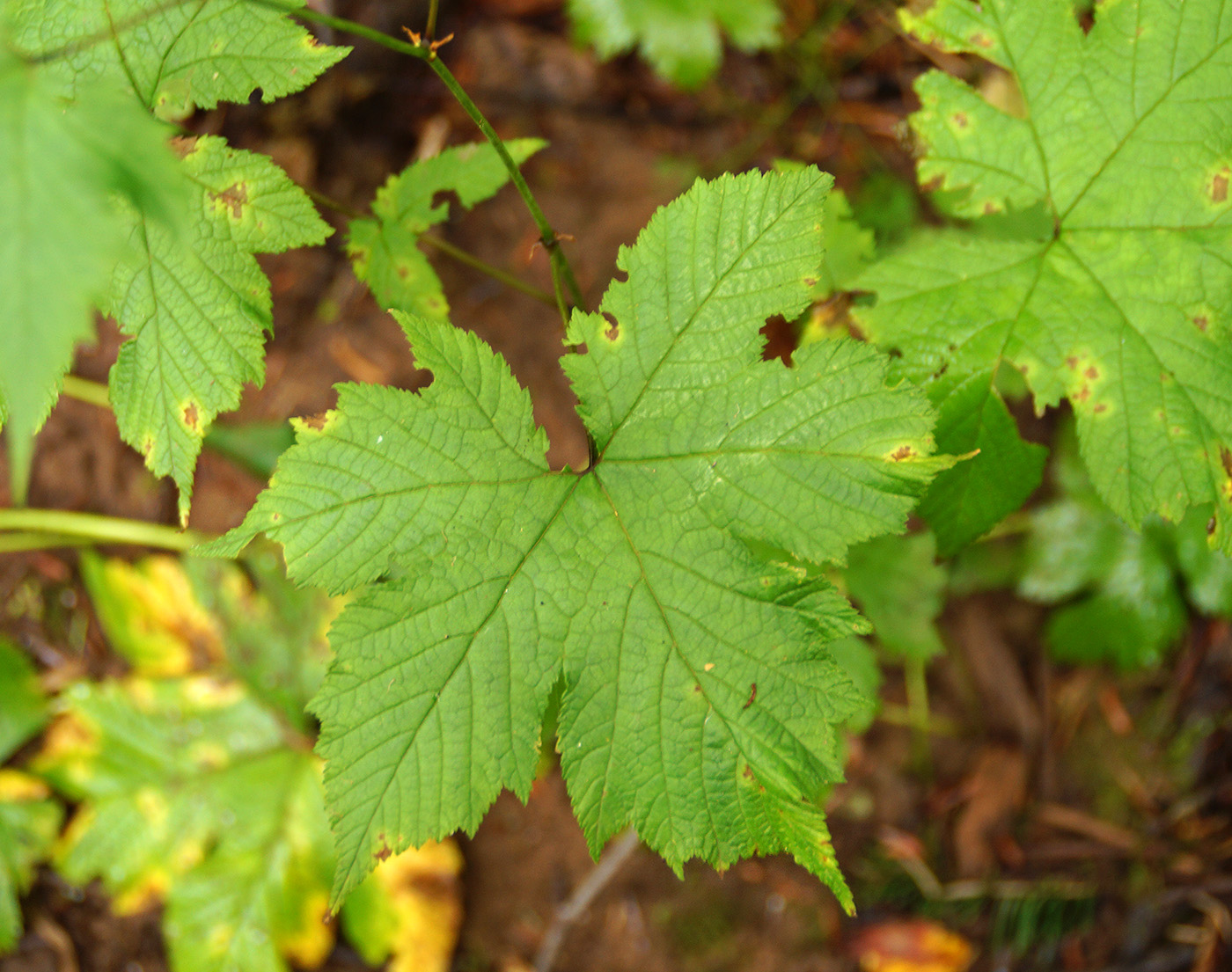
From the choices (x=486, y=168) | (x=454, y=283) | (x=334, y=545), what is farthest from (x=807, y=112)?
(x=334, y=545)

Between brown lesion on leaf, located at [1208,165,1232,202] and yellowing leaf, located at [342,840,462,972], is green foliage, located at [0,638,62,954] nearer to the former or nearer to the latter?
yellowing leaf, located at [342,840,462,972]

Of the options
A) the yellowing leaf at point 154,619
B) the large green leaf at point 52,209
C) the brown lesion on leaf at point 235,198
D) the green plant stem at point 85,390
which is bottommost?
the yellowing leaf at point 154,619

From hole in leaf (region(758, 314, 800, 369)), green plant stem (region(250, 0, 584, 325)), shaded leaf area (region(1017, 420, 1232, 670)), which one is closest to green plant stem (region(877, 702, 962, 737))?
shaded leaf area (region(1017, 420, 1232, 670))

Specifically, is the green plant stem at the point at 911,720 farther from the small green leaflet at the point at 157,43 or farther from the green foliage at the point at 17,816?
the green foliage at the point at 17,816

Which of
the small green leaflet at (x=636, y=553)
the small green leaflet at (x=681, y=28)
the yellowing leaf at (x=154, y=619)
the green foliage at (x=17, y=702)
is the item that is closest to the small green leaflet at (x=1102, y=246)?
the small green leaflet at (x=636, y=553)

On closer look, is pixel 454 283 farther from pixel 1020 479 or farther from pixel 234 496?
pixel 1020 479

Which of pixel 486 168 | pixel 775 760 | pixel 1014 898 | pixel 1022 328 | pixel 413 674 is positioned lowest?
pixel 1014 898
